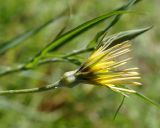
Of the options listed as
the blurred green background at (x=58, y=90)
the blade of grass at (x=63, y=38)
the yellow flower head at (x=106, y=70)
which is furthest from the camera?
the blurred green background at (x=58, y=90)

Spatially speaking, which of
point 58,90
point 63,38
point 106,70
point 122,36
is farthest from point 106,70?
point 58,90

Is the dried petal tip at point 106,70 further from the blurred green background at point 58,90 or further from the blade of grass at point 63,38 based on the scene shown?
the blurred green background at point 58,90

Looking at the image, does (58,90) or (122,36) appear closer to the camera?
(122,36)

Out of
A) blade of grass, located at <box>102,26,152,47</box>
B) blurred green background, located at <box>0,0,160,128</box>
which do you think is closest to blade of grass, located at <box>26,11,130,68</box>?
blade of grass, located at <box>102,26,152,47</box>

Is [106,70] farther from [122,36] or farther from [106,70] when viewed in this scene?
[122,36]

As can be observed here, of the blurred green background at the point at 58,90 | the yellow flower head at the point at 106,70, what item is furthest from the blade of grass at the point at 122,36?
the blurred green background at the point at 58,90


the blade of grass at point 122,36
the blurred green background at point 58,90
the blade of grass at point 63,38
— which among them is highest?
the blade of grass at point 122,36

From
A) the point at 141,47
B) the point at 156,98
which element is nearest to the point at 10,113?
the point at 156,98

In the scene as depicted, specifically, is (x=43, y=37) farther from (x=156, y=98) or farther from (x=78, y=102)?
(x=156, y=98)

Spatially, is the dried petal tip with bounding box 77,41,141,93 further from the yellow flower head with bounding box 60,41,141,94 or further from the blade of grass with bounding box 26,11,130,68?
the blade of grass with bounding box 26,11,130,68
